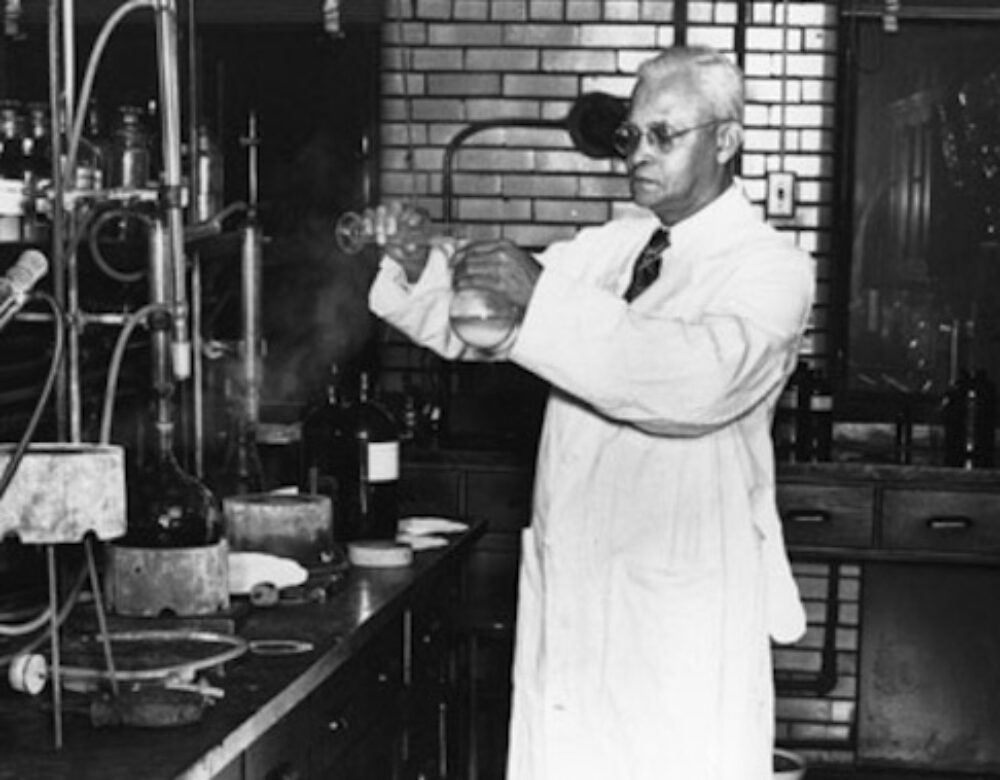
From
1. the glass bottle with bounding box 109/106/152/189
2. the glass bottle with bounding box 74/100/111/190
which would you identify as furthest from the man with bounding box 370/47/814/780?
the glass bottle with bounding box 109/106/152/189

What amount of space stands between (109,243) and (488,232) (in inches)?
97.3

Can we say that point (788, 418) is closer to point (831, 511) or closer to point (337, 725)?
point (831, 511)

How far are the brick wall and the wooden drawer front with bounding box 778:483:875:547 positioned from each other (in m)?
0.58

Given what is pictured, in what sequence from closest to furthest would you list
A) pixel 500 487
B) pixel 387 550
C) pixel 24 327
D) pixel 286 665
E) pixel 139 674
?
1. pixel 139 674
2. pixel 286 665
3. pixel 24 327
4. pixel 387 550
5. pixel 500 487

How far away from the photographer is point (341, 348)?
5.83m

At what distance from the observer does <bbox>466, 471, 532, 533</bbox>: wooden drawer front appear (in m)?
5.19

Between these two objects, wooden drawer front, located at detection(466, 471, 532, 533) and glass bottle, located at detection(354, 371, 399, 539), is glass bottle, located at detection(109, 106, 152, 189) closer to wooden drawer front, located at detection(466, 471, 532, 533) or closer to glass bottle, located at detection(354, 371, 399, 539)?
glass bottle, located at detection(354, 371, 399, 539)

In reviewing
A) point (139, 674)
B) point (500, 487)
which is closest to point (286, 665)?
point (139, 674)

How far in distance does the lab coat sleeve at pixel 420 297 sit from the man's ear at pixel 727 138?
0.55 m

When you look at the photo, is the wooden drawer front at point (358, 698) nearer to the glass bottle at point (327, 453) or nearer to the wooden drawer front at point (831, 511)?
the glass bottle at point (327, 453)

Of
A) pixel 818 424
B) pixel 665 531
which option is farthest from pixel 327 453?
pixel 818 424

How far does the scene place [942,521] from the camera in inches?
198

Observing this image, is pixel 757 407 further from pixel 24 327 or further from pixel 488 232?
pixel 488 232

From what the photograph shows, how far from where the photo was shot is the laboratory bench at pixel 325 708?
215 centimetres
